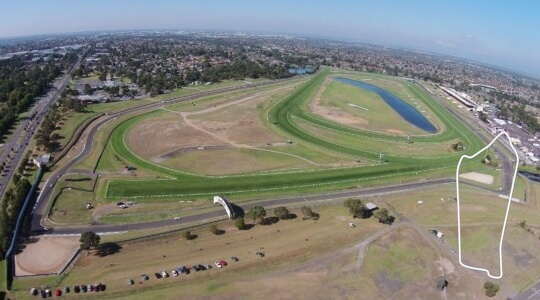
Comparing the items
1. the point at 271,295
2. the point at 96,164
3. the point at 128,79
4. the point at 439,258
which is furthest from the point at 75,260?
the point at 128,79

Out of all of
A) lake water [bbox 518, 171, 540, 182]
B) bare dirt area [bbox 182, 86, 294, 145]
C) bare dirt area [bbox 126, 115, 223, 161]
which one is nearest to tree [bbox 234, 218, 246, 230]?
bare dirt area [bbox 126, 115, 223, 161]

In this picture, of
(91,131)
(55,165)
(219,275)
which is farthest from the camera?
(91,131)

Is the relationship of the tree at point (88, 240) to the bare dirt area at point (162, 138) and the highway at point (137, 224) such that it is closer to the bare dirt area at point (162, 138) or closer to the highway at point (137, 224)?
the highway at point (137, 224)

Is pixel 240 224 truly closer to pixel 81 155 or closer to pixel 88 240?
pixel 88 240

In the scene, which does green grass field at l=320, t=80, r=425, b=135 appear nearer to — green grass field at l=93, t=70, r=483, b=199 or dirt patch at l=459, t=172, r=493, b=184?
green grass field at l=93, t=70, r=483, b=199

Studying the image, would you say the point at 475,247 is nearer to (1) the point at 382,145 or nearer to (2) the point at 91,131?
(1) the point at 382,145

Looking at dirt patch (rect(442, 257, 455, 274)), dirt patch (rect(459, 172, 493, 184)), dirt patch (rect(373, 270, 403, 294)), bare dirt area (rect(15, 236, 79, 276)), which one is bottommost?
dirt patch (rect(373, 270, 403, 294))

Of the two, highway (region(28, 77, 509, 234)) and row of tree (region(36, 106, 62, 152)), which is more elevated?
row of tree (region(36, 106, 62, 152))
